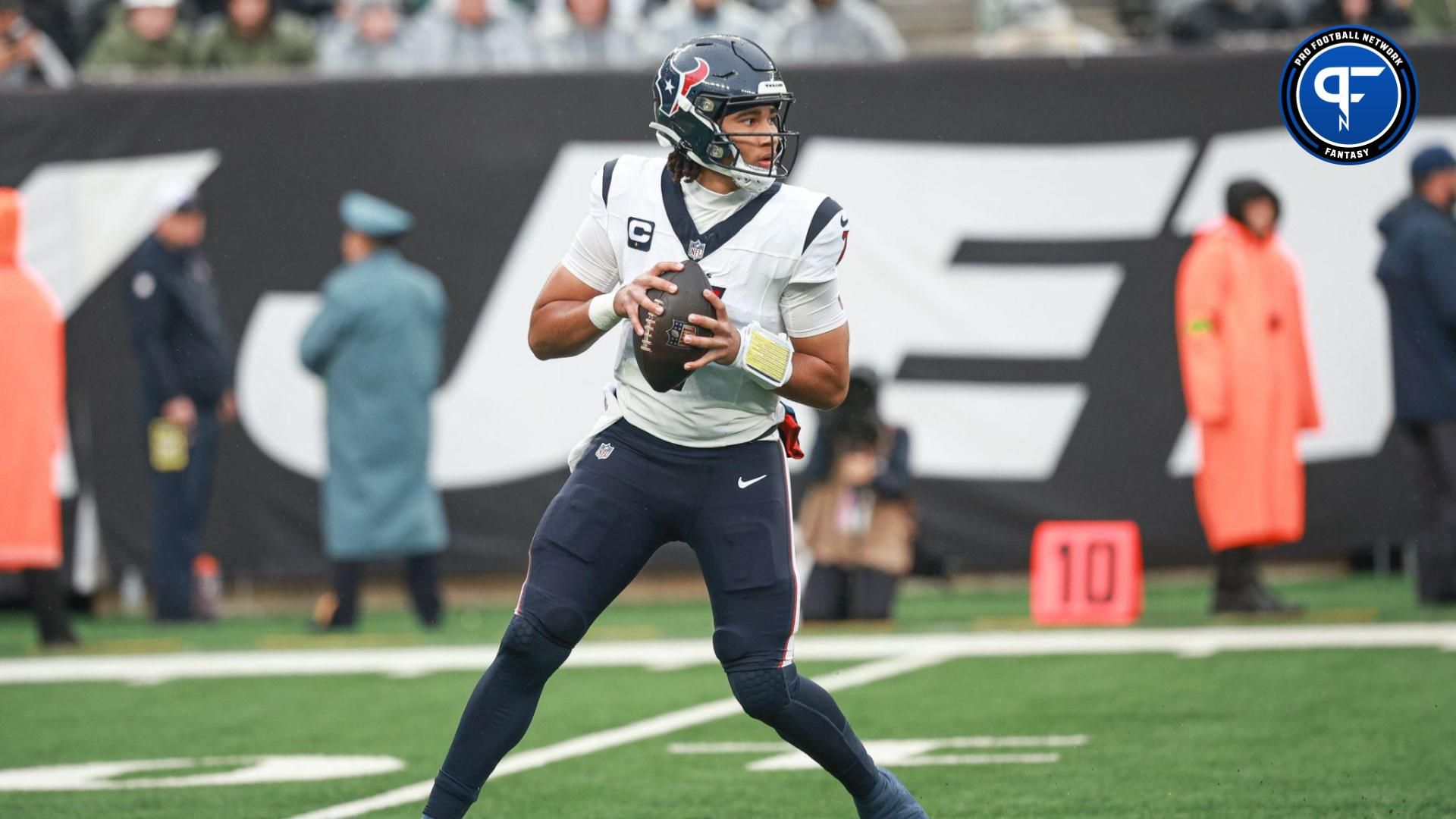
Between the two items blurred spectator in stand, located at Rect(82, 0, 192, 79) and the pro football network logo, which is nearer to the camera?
the pro football network logo

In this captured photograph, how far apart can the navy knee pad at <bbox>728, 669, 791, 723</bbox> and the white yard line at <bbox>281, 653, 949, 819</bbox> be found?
1.43 meters

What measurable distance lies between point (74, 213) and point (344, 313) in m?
2.22

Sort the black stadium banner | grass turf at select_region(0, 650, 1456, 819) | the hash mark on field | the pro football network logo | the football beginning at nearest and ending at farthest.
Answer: the football → grass turf at select_region(0, 650, 1456, 819) → the hash mark on field → the pro football network logo → the black stadium banner

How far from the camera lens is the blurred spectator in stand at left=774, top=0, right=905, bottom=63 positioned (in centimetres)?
1309

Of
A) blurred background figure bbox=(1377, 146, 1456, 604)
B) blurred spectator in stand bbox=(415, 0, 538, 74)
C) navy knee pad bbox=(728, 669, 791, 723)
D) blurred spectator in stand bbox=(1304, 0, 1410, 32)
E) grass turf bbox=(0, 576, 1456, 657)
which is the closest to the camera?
navy knee pad bbox=(728, 669, 791, 723)

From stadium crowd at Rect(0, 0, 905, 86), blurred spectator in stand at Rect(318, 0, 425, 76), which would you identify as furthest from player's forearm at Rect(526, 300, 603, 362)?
blurred spectator in stand at Rect(318, 0, 425, 76)

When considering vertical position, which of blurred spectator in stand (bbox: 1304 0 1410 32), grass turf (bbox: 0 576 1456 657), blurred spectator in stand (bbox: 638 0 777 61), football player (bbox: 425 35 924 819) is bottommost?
grass turf (bbox: 0 576 1456 657)

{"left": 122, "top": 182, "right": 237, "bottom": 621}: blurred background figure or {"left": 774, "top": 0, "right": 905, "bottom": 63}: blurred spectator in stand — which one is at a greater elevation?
{"left": 774, "top": 0, "right": 905, "bottom": 63}: blurred spectator in stand

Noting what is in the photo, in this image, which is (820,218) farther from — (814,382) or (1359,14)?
(1359,14)

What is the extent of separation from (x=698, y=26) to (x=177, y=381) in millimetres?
3726

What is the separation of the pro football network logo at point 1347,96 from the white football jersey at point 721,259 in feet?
11.0

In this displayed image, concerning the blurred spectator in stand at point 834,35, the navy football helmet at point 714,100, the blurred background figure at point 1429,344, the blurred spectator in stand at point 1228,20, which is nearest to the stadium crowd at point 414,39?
the blurred spectator in stand at point 834,35

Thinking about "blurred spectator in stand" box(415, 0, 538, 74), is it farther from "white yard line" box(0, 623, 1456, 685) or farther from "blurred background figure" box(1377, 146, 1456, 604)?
"blurred background figure" box(1377, 146, 1456, 604)

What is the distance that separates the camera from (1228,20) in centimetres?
1390
